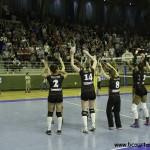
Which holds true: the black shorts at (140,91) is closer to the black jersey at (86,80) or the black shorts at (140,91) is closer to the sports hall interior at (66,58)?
the sports hall interior at (66,58)

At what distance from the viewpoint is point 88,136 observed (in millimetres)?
8242

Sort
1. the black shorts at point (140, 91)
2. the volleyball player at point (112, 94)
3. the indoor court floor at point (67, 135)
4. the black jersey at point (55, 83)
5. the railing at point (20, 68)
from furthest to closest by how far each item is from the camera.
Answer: the railing at point (20, 68)
the black shorts at point (140, 91)
the volleyball player at point (112, 94)
the black jersey at point (55, 83)
the indoor court floor at point (67, 135)

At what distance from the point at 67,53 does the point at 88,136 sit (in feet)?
55.9

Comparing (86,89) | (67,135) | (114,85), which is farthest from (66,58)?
(67,135)

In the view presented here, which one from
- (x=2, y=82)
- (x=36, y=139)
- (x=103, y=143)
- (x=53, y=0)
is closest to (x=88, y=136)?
(x=103, y=143)

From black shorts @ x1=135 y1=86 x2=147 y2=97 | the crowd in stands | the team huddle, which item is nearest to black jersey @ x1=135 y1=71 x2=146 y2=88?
the team huddle

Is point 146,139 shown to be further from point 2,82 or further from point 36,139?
point 2,82

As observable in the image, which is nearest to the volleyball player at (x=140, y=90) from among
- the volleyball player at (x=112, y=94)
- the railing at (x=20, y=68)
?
the volleyball player at (x=112, y=94)

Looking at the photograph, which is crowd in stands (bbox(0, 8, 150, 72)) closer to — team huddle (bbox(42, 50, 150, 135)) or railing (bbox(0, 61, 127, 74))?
railing (bbox(0, 61, 127, 74))

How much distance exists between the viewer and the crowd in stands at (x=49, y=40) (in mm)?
22422

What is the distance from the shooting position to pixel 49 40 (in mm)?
25578

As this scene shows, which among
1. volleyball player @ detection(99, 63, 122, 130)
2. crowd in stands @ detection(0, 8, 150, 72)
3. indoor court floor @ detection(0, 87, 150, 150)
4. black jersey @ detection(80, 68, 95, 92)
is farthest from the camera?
crowd in stands @ detection(0, 8, 150, 72)

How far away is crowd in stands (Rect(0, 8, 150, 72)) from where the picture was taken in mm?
22422

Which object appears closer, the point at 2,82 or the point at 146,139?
the point at 146,139
